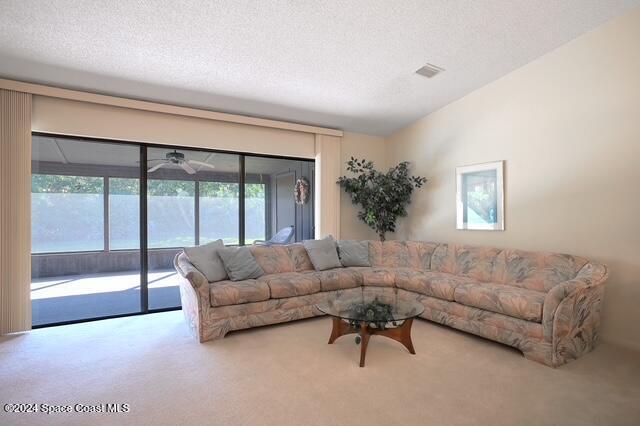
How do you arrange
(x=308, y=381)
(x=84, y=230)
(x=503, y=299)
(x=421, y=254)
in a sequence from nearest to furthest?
(x=308, y=381) → (x=503, y=299) → (x=84, y=230) → (x=421, y=254)

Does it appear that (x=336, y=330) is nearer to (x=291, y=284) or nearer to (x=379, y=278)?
(x=291, y=284)

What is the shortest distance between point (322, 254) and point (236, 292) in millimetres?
1412

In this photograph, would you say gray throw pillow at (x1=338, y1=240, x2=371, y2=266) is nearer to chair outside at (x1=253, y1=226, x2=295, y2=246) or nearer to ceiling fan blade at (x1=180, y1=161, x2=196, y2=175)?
chair outside at (x1=253, y1=226, x2=295, y2=246)

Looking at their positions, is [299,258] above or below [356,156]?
below

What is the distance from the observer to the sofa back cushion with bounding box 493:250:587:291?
310cm

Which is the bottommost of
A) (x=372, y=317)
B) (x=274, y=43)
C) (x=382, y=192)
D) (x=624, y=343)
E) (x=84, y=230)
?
(x=624, y=343)

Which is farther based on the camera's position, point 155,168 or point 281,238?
point 281,238

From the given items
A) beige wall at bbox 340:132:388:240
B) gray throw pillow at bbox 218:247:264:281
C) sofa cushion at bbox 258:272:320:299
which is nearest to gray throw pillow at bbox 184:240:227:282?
gray throw pillow at bbox 218:247:264:281

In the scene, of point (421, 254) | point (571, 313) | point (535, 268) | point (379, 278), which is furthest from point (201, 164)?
point (571, 313)

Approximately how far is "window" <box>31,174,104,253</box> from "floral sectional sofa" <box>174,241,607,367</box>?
122cm

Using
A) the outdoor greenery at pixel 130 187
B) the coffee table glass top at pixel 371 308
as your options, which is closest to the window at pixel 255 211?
the outdoor greenery at pixel 130 187

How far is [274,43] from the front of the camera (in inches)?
121

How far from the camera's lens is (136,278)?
4090 mm

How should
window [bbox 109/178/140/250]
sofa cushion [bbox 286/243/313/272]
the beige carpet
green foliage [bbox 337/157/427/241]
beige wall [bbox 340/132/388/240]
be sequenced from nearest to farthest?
1. the beige carpet
2. window [bbox 109/178/140/250]
3. sofa cushion [bbox 286/243/313/272]
4. green foliage [bbox 337/157/427/241]
5. beige wall [bbox 340/132/388/240]
